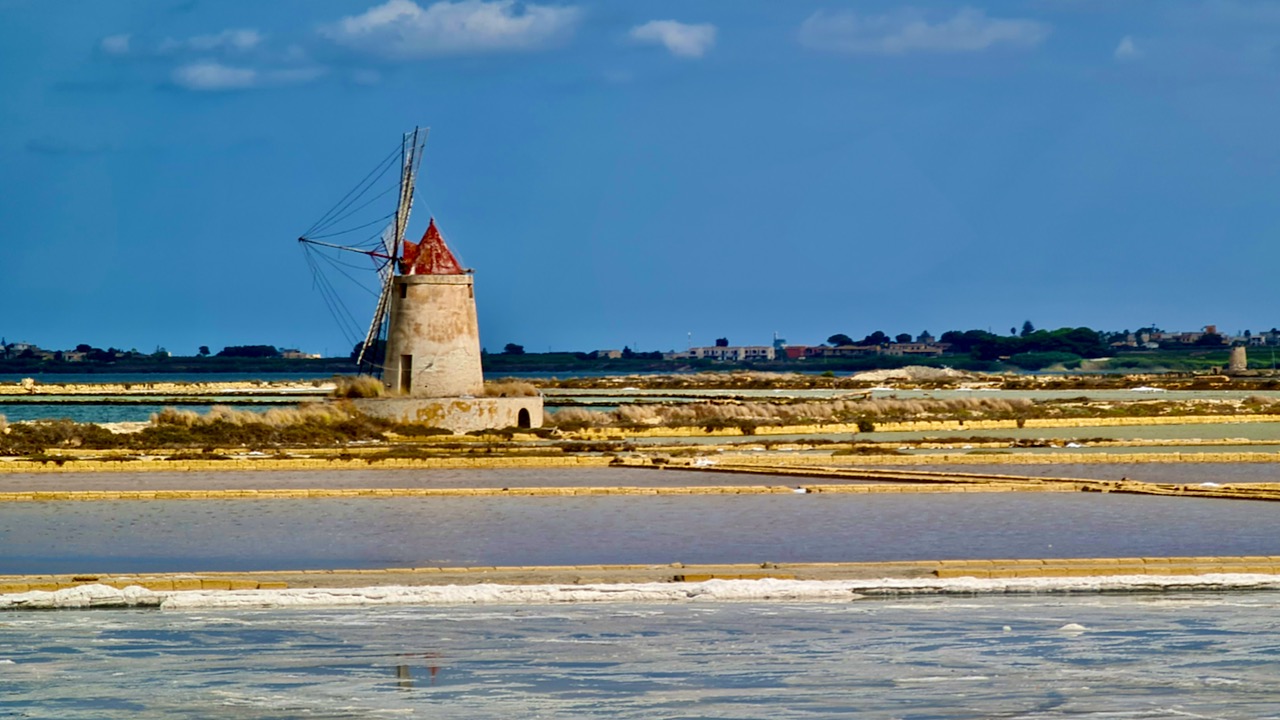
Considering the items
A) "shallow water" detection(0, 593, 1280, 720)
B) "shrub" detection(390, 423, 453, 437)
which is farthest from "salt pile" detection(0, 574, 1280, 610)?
"shrub" detection(390, 423, 453, 437)

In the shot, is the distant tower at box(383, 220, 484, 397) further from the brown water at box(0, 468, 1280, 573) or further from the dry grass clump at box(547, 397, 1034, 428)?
the brown water at box(0, 468, 1280, 573)

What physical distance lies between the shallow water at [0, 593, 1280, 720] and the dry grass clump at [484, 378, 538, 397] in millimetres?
20374

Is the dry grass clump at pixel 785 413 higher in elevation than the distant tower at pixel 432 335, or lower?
lower

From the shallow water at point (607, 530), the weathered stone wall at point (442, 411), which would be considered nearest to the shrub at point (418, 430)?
the weathered stone wall at point (442, 411)

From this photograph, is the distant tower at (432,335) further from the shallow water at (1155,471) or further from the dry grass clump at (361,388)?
the shallow water at (1155,471)

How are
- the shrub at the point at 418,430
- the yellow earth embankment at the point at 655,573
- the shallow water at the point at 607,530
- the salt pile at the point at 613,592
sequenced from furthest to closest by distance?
the shrub at the point at 418,430, the shallow water at the point at 607,530, the yellow earth embankment at the point at 655,573, the salt pile at the point at 613,592

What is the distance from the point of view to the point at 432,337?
29.2 metres

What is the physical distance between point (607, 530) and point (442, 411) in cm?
1474

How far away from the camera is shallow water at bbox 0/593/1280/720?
25.1ft

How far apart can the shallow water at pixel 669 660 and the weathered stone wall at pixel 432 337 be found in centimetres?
1882

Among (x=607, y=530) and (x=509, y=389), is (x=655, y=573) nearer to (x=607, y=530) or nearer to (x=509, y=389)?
(x=607, y=530)

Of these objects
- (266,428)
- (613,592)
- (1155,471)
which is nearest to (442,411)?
(266,428)

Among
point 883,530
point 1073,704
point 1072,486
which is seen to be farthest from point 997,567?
point 1072,486

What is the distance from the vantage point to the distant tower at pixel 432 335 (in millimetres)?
29234
